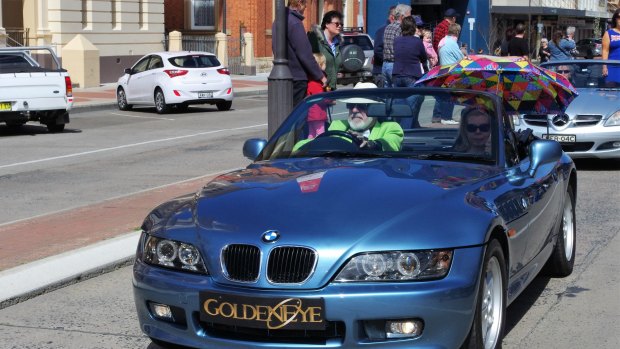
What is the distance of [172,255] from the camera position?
5.32 metres

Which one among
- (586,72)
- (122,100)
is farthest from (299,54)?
(122,100)

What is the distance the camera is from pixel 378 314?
15.8ft

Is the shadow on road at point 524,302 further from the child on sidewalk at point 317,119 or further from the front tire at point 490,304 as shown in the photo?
the child on sidewalk at point 317,119

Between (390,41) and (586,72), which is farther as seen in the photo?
(390,41)

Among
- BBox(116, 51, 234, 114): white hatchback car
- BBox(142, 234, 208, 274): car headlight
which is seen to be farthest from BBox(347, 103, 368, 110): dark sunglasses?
BBox(116, 51, 234, 114): white hatchback car

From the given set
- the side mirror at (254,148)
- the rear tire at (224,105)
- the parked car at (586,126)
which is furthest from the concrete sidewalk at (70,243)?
the rear tire at (224,105)

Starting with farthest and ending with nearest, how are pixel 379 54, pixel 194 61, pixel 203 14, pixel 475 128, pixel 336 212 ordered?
pixel 203 14 → pixel 194 61 → pixel 379 54 → pixel 475 128 → pixel 336 212

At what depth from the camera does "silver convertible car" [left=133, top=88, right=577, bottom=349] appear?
16.0 ft

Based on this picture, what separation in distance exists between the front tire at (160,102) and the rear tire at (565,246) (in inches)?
777

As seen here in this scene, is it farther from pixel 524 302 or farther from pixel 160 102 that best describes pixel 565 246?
pixel 160 102

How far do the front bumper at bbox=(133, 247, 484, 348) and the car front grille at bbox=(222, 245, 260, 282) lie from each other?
0.07 metres

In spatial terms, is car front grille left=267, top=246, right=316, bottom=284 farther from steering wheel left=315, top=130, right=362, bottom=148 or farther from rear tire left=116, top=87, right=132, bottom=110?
rear tire left=116, top=87, right=132, bottom=110

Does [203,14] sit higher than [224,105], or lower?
higher

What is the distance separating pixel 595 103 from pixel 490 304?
9.48m
